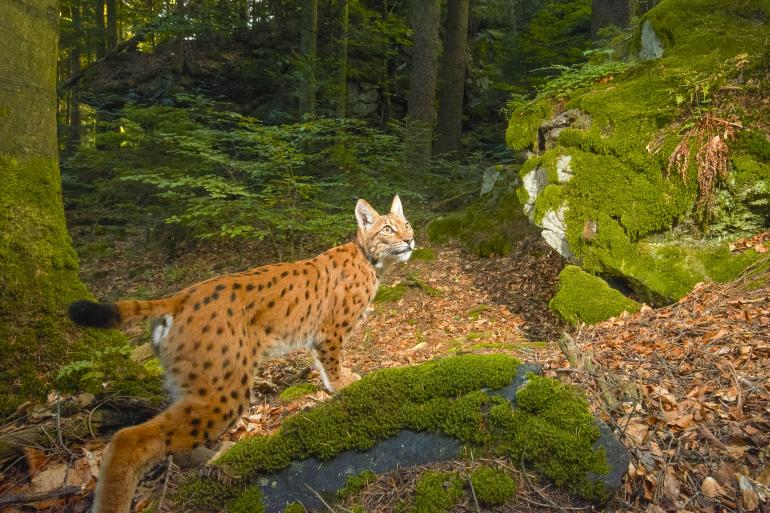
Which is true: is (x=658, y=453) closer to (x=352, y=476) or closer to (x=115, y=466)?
(x=352, y=476)

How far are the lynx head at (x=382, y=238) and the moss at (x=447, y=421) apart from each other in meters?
2.58

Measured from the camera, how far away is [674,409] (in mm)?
3344

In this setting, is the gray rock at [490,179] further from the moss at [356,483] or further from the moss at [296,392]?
the moss at [356,483]

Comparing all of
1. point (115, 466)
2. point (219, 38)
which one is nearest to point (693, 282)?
point (115, 466)

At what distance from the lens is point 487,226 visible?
11.3m

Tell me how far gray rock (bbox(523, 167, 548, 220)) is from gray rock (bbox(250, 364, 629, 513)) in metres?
5.10

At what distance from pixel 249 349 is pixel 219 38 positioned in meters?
19.3

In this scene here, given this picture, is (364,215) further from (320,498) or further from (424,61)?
(424,61)

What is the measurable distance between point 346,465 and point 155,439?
1477mm

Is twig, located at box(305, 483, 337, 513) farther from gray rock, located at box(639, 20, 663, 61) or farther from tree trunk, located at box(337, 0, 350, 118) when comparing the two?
tree trunk, located at box(337, 0, 350, 118)

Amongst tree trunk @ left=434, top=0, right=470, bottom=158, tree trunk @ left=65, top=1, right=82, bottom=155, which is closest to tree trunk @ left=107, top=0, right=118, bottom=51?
tree trunk @ left=65, top=1, right=82, bottom=155

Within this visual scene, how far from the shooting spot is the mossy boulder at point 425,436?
2.86 meters

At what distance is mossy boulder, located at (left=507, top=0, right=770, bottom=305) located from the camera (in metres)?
5.99

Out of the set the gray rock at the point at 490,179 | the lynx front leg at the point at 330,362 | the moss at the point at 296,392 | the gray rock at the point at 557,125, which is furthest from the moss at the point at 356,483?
the gray rock at the point at 490,179
